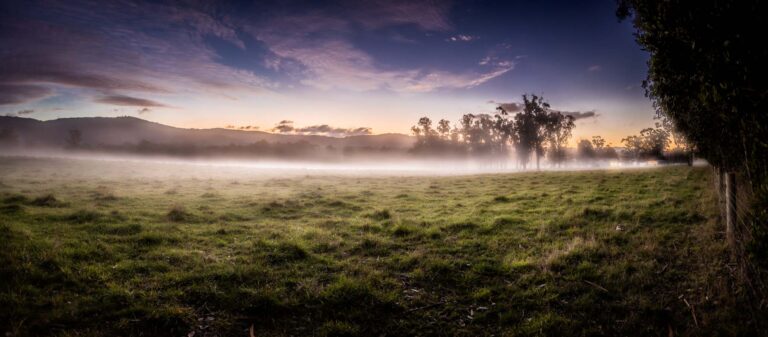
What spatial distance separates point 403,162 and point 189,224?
12166 cm

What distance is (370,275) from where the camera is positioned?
367 inches

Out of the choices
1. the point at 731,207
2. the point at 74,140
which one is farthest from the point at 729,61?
the point at 74,140

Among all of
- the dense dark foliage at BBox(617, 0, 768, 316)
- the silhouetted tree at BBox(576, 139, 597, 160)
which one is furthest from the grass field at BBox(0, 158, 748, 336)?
the silhouetted tree at BBox(576, 139, 597, 160)

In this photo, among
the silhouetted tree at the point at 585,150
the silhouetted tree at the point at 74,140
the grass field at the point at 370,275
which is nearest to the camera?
the grass field at the point at 370,275

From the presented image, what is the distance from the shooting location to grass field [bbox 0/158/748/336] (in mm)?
6832

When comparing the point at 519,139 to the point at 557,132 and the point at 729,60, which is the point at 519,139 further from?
the point at 729,60

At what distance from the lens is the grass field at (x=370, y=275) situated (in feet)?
22.4

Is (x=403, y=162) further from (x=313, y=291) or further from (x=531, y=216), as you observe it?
(x=313, y=291)

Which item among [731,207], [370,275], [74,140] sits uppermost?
[74,140]

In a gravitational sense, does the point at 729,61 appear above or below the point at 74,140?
below

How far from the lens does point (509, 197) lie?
22938mm

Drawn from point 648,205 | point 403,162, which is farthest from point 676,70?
point 403,162

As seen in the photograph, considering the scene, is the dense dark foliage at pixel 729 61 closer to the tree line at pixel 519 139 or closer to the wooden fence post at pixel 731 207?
the wooden fence post at pixel 731 207

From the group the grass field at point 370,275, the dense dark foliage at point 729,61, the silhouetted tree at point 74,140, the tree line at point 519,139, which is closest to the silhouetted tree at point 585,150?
the tree line at point 519,139
